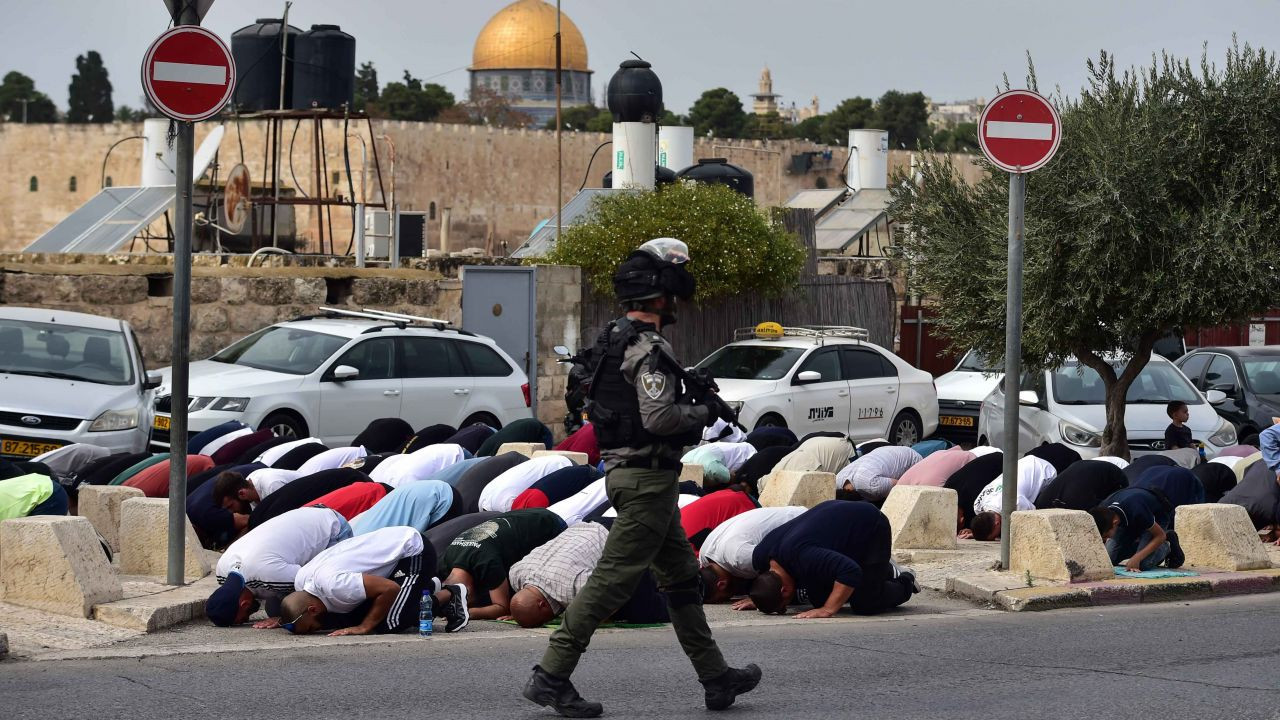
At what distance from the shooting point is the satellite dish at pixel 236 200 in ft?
89.3

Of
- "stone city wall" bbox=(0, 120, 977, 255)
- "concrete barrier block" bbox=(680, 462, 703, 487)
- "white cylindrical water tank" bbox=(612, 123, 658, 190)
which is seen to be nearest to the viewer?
"concrete barrier block" bbox=(680, 462, 703, 487)

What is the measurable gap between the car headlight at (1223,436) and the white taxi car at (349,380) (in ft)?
25.3

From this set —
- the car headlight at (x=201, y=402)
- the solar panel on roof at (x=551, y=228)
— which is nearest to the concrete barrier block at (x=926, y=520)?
the car headlight at (x=201, y=402)

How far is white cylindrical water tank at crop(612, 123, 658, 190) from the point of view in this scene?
27922 mm

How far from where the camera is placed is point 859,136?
5403 cm

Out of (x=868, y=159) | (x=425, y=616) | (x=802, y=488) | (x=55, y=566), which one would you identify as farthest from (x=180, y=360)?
(x=868, y=159)

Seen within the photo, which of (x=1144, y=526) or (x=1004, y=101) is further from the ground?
(x=1004, y=101)

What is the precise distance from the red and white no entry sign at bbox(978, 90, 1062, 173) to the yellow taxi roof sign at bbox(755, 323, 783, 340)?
10186mm

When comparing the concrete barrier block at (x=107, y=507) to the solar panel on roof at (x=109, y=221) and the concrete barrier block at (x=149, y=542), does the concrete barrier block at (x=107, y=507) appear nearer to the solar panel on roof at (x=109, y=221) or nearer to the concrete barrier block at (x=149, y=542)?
the concrete barrier block at (x=149, y=542)

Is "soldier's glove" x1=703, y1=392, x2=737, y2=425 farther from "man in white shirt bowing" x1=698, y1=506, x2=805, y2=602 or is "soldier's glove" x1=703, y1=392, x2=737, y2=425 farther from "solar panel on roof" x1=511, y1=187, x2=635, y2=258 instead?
"solar panel on roof" x1=511, y1=187, x2=635, y2=258

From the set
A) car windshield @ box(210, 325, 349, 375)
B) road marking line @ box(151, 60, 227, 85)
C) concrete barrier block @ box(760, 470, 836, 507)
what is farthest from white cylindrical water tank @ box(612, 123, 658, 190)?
road marking line @ box(151, 60, 227, 85)

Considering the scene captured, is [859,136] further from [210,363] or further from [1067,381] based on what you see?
[210,363]

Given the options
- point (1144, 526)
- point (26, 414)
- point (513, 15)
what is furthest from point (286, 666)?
point (513, 15)

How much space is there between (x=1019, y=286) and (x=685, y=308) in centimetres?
1275
